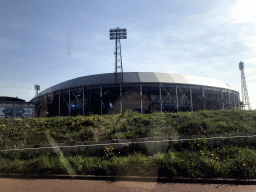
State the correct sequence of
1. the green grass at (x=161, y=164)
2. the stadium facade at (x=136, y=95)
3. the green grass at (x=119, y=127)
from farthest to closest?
the stadium facade at (x=136, y=95) → the green grass at (x=119, y=127) → the green grass at (x=161, y=164)

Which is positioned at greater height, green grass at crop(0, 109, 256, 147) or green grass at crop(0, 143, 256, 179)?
green grass at crop(0, 109, 256, 147)

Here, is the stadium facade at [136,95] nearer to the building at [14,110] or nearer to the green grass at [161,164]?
the building at [14,110]

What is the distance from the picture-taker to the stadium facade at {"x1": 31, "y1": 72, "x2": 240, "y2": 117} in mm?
33312

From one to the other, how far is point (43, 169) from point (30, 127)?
5.06 metres

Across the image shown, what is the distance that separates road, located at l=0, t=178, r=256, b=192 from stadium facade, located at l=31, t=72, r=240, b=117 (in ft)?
88.3

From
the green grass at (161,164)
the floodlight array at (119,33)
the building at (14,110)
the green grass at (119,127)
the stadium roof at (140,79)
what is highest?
the floodlight array at (119,33)

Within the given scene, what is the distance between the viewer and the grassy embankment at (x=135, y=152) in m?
5.60

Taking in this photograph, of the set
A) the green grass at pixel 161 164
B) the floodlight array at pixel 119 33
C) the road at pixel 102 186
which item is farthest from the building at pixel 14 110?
the road at pixel 102 186

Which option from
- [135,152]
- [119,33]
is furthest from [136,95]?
[135,152]

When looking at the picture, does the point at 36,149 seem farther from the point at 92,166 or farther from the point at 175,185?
the point at 175,185

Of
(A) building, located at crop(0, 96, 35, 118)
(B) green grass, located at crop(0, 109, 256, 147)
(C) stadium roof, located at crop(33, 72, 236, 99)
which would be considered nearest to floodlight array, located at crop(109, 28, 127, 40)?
(C) stadium roof, located at crop(33, 72, 236, 99)

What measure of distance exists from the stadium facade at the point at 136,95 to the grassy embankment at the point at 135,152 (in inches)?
874

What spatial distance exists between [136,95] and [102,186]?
28094 millimetres

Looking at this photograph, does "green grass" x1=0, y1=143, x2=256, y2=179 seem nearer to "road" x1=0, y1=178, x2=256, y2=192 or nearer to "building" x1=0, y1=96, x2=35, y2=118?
"road" x1=0, y1=178, x2=256, y2=192
